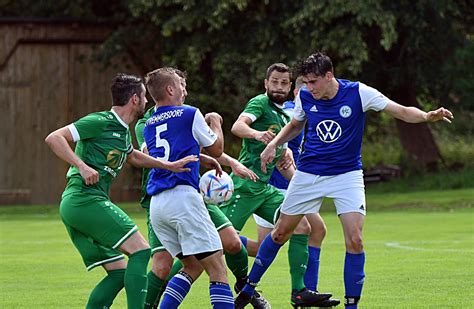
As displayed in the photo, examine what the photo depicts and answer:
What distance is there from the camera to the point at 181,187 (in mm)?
8250

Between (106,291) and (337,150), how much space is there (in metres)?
2.27

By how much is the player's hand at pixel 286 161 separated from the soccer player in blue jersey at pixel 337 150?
1284 mm

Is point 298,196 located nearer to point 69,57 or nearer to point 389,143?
point 69,57

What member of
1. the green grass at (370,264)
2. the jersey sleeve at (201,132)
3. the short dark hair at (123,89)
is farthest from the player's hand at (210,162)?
the green grass at (370,264)

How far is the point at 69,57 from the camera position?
98.9 ft

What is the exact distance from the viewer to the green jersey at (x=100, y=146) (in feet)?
27.6

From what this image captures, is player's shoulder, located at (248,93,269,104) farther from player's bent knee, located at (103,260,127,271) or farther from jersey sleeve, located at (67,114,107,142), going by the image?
player's bent knee, located at (103,260,127,271)

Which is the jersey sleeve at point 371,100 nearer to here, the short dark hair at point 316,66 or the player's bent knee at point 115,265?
the short dark hair at point 316,66

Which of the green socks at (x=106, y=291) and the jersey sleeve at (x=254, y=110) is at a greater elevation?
the jersey sleeve at (x=254, y=110)

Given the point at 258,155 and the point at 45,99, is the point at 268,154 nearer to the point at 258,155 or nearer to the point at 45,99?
the point at 258,155

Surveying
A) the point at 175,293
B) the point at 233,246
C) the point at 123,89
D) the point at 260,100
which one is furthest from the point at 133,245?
the point at 260,100

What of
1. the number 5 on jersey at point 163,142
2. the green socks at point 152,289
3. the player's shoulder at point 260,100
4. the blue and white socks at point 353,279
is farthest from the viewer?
the player's shoulder at point 260,100

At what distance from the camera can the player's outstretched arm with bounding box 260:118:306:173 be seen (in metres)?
9.72

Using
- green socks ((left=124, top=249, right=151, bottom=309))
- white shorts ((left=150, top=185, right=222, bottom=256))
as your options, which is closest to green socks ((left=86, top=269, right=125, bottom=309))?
green socks ((left=124, top=249, right=151, bottom=309))
